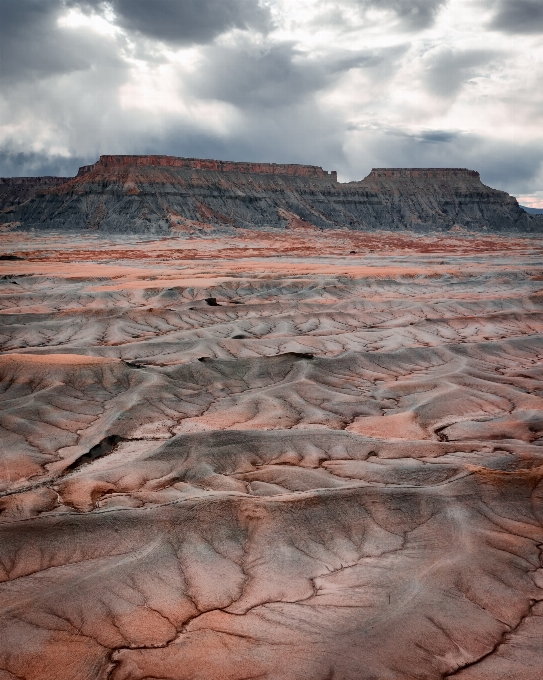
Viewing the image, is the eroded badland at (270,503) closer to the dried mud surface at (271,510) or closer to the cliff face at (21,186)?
the dried mud surface at (271,510)

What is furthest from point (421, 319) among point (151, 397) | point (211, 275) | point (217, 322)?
point (211, 275)

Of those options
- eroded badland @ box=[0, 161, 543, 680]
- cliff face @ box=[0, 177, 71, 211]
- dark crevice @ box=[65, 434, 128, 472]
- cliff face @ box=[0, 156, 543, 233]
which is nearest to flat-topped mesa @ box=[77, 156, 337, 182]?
cliff face @ box=[0, 156, 543, 233]

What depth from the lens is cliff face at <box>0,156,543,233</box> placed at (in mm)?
123750

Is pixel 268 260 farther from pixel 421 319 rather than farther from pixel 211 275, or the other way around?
pixel 421 319

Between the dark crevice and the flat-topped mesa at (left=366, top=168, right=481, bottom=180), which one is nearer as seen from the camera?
the dark crevice

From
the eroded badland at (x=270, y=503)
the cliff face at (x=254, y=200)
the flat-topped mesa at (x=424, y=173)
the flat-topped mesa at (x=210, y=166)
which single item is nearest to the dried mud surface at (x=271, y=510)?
the eroded badland at (x=270, y=503)

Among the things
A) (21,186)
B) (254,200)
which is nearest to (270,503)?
(254,200)

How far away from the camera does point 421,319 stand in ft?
95.3

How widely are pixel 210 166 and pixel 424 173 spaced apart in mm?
55212

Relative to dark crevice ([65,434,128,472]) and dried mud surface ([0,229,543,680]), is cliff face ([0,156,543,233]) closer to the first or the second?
dried mud surface ([0,229,543,680])

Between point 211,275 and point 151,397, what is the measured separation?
1153 inches

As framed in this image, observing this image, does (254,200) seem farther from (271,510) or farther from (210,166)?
(271,510)

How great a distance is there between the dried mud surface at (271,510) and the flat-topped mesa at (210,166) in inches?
4776

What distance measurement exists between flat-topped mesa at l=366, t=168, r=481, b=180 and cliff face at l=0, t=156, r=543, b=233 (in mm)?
255
